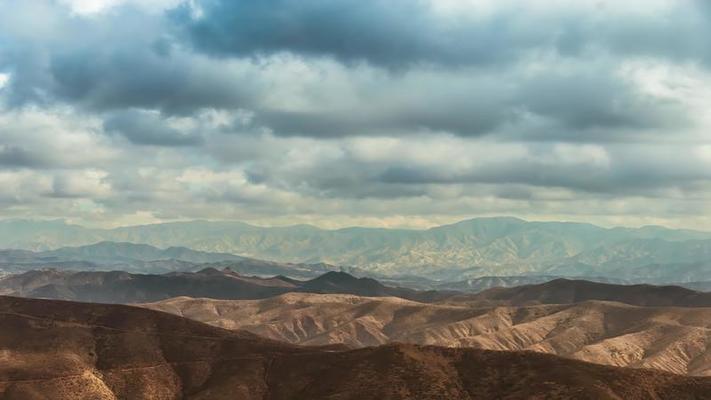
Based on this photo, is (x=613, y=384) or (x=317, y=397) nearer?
(x=613, y=384)

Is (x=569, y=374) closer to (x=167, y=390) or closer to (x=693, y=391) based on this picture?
(x=693, y=391)

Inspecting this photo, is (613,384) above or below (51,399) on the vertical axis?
above

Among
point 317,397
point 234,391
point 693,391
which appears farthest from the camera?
point 234,391

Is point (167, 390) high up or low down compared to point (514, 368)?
down

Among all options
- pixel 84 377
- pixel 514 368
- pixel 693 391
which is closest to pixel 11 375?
pixel 84 377

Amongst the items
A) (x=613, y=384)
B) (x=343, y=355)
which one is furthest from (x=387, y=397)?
(x=613, y=384)

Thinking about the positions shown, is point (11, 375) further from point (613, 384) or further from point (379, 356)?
point (613, 384)

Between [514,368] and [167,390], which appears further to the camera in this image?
[167,390]

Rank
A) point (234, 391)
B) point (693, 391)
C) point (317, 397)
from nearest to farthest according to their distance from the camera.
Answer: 1. point (693, 391)
2. point (317, 397)
3. point (234, 391)
